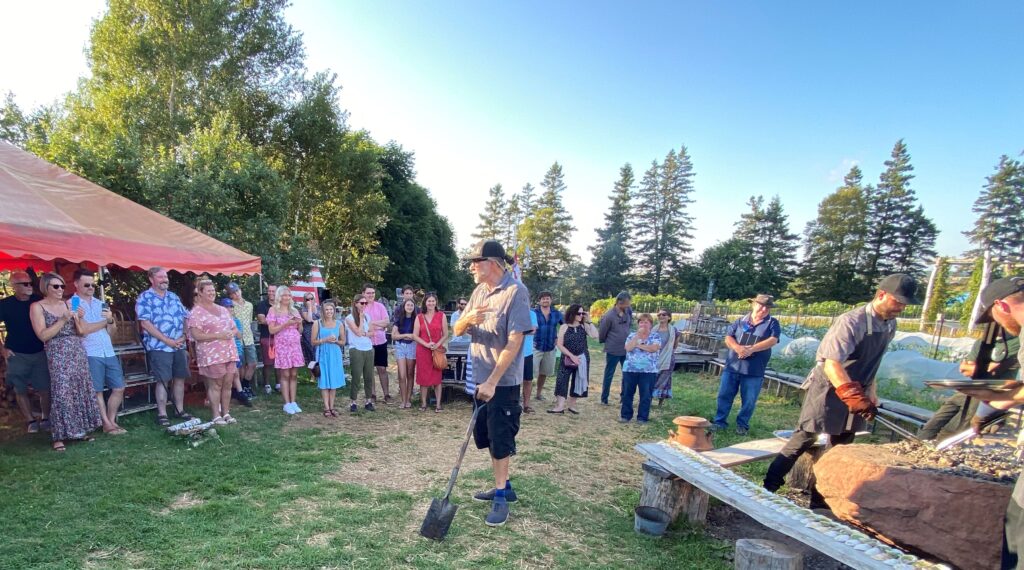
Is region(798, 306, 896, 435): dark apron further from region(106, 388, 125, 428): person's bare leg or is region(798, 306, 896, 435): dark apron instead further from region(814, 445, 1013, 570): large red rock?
region(106, 388, 125, 428): person's bare leg

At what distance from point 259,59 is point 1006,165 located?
6715 centimetres

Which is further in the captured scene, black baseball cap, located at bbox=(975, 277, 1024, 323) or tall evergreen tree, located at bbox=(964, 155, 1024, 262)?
tall evergreen tree, located at bbox=(964, 155, 1024, 262)

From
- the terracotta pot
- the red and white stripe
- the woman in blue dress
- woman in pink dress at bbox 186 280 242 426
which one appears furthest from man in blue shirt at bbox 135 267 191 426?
the red and white stripe

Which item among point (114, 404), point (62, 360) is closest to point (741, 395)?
point (114, 404)

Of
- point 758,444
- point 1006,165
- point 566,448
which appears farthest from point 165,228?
point 1006,165

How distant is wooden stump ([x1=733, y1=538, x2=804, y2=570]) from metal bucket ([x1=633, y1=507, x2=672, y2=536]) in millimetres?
867

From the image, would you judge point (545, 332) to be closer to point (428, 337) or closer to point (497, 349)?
point (428, 337)

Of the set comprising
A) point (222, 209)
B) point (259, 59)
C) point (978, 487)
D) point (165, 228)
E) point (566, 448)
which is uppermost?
point (259, 59)

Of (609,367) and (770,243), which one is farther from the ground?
(770,243)

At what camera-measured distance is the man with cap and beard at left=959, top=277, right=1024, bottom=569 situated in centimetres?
198

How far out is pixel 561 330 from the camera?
682 centimetres

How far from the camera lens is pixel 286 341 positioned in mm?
6070

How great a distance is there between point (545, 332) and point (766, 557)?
15.8 ft

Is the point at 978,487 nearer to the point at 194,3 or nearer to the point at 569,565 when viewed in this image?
the point at 569,565
